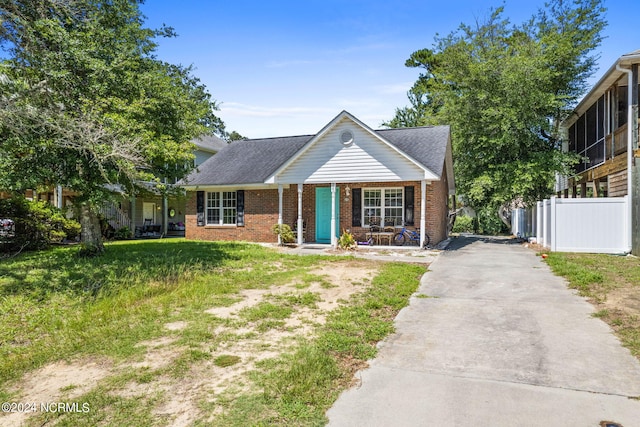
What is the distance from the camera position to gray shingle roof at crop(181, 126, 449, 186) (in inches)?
621

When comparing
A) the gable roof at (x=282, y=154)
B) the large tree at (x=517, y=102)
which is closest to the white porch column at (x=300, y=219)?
the gable roof at (x=282, y=154)

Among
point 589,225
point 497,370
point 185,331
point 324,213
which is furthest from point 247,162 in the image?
point 497,370

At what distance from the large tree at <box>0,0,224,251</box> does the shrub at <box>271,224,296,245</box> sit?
559 cm

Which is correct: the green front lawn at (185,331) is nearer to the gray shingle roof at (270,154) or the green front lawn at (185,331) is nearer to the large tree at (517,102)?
the gray shingle roof at (270,154)

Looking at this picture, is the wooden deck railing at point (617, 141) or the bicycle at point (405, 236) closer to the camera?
the wooden deck railing at point (617, 141)

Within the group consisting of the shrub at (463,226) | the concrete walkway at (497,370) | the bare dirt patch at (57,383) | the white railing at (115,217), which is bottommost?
the bare dirt patch at (57,383)

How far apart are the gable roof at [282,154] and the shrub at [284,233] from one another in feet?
6.39

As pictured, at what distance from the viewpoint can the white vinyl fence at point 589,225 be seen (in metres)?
12.3

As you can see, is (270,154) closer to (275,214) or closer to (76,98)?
(275,214)

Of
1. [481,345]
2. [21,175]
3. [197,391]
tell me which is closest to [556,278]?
[481,345]

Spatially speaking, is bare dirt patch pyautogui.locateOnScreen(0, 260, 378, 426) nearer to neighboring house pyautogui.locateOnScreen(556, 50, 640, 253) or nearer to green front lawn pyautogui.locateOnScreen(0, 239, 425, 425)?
green front lawn pyautogui.locateOnScreen(0, 239, 425, 425)

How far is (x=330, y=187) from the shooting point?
17.0 meters

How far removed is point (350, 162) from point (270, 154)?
548cm

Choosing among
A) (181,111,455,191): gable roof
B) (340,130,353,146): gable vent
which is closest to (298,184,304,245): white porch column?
(181,111,455,191): gable roof
